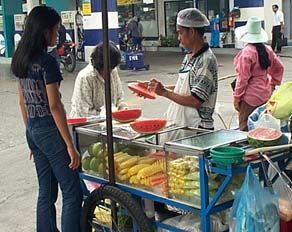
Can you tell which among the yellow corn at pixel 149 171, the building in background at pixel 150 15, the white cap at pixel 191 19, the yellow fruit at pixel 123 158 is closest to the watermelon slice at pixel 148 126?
the yellow fruit at pixel 123 158

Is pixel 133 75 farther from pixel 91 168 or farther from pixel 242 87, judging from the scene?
pixel 91 168

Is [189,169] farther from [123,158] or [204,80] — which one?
[204,80]

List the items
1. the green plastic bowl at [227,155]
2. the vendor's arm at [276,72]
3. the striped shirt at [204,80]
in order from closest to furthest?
the green plastic bowl at [227,155]
the striped shirt at [204,80]
the vendor's arm at [276,72]

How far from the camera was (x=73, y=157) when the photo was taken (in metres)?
3.49

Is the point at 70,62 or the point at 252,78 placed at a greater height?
the point at 252,78

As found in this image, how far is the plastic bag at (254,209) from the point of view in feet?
9.13

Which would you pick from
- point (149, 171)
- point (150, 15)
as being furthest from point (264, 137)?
point (150, 15)

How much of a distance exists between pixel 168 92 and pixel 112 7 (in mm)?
12571

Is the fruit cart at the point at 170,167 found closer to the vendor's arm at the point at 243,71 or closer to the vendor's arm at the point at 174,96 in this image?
the vendor's arm at the point at 174,96

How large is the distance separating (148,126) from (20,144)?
14.9 feet

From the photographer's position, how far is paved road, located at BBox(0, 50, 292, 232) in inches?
197

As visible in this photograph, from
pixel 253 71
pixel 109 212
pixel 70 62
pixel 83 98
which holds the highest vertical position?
pixel 253 71

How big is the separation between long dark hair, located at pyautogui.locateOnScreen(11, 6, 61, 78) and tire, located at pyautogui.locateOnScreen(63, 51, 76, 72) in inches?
489

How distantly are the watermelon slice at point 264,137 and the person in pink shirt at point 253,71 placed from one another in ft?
6.19
